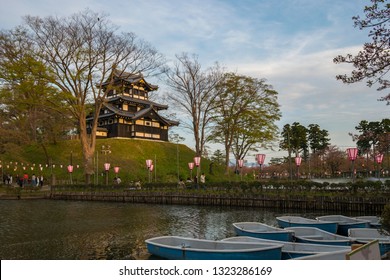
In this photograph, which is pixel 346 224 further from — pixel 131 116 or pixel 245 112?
pixel 131 116

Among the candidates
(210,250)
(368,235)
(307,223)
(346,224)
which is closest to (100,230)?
(210,250)

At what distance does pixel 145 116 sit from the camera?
2441 inches

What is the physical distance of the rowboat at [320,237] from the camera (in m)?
11.0

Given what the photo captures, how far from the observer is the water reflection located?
43.2 feet

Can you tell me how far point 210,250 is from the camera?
10039mm

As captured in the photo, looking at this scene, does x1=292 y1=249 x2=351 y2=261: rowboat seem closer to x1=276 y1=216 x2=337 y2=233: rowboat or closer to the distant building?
x1=276 y1=216 x2=337 y2=233: rowboat

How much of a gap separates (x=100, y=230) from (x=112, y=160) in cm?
3633

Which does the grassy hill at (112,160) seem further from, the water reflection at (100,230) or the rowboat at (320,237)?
the rowboat at (320,237)

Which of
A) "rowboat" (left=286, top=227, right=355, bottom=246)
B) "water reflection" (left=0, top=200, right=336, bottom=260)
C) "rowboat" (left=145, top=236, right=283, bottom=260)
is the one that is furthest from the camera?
"water reflection" (left=0, top=200, right=336, bottom=260)

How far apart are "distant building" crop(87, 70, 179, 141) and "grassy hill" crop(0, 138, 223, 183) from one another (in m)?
2.33

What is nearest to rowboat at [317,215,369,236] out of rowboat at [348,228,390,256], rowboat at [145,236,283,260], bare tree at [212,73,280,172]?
rowboat at [348,228,390,256]

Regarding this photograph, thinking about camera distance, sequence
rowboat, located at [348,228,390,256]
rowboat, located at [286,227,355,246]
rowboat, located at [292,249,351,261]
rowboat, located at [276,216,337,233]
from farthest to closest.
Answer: rowboat, located at [276,216,337,233] → rowboat, located at [348,228,390,256] → rowboat, located at [286,227,355,246] → rowboat, located at [292,249,351,261]
